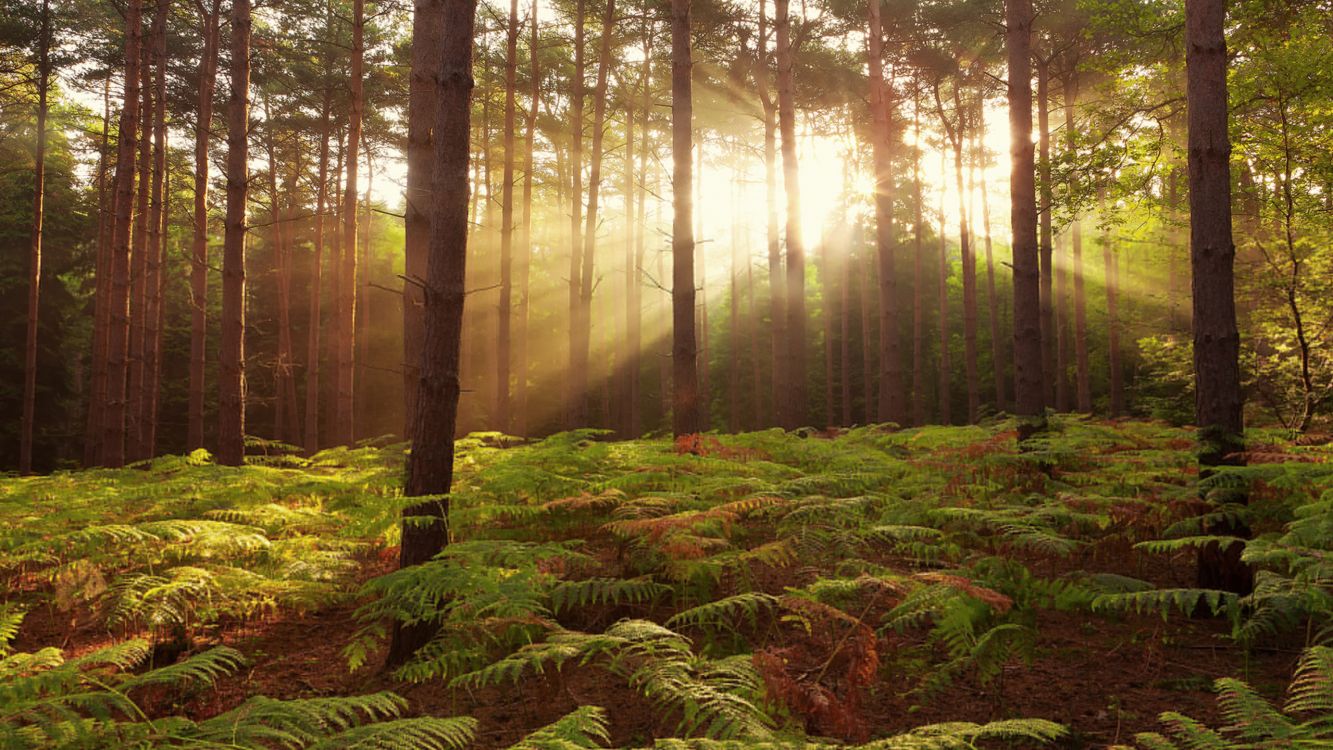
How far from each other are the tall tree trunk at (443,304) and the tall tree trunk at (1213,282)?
5.35 metres

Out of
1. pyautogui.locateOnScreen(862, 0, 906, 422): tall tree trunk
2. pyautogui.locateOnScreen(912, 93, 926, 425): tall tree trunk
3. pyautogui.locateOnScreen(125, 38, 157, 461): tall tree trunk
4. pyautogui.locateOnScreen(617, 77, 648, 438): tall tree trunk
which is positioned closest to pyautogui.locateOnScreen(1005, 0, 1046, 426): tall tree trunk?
pyautogui.locateOnScreen(862, 0, 906, 422): tall tree trunk

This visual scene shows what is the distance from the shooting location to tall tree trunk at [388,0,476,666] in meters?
4.84

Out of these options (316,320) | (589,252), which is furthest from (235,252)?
(316,320)

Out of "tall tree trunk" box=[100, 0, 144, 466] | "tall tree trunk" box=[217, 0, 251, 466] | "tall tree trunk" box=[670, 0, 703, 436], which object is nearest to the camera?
"tall tree trunk" box=[217, 0, 251, 466]

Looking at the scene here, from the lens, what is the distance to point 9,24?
18.5m

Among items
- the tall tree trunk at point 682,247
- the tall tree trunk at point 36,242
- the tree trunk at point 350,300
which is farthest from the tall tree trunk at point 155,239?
the tall tree trunk at point 682,247

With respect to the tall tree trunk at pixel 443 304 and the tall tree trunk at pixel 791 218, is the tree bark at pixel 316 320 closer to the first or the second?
the tall tree trunk at pixel 791 218

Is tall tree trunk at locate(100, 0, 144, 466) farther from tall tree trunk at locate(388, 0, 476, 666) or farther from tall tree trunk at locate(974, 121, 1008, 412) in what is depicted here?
tall tree trunk at locate(974, 121, 1008, 412)

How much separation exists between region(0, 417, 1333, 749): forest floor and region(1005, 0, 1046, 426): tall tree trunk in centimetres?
144

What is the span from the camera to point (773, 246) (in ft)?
66.3

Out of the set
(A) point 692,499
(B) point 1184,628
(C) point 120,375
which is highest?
(C) point 120,375

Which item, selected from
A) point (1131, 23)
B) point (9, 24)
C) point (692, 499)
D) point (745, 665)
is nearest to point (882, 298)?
point (1131, 23)

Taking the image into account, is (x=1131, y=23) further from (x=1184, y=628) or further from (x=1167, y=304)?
(x=1167, y=304)

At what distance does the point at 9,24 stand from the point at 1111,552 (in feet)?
86.9
